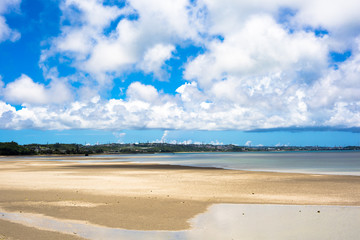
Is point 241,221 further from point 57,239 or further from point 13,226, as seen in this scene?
point 13,226

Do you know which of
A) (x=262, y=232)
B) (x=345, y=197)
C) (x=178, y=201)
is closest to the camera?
(x=262, y=232)

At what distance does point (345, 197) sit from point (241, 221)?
485 inches

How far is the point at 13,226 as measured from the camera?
14.7 meters

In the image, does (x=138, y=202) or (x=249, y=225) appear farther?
(x=138, y=202)

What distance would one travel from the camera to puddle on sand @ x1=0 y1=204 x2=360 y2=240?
1363cm

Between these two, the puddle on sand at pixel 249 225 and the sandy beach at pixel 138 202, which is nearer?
the puddle on sand at pixel 249 225

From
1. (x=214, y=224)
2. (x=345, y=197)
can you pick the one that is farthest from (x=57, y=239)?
(x=345, y=197)

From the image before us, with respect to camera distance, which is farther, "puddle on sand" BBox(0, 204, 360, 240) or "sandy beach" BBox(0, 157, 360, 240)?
"sandy beach" BBox(0, 157, 360, 240)

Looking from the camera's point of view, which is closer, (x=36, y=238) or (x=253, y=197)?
(x=36, y=238)

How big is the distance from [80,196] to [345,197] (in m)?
21.0

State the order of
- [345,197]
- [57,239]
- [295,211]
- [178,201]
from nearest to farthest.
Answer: [57,239]
[295,211]
[178,201]
[345,197]

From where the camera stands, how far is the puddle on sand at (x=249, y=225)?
13626 millimetres

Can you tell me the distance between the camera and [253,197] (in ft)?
80.0

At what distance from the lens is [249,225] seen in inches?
611
